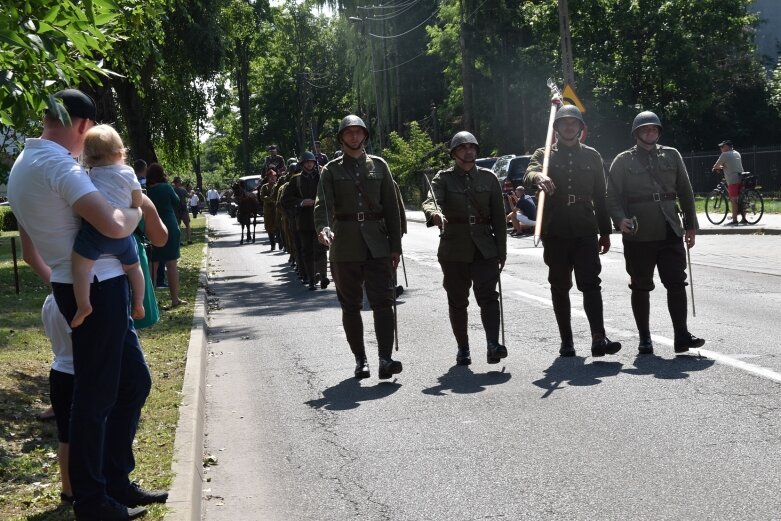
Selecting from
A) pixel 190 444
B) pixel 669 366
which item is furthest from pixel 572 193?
pixel 190 444

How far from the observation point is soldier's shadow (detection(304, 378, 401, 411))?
8.15 m

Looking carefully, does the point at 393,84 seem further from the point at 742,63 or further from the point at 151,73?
the point at 151,73

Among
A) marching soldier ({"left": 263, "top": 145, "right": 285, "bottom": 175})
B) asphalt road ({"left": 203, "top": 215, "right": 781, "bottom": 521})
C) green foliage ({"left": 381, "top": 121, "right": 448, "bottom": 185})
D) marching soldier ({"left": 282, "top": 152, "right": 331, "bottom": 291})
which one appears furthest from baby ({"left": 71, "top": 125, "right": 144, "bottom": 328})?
green foliage ({"left": 381, "top": 121, "right": 448, "bottom": 185})

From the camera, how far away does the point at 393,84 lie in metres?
66.2

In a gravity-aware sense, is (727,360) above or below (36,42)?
below

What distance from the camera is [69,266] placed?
4820 mm

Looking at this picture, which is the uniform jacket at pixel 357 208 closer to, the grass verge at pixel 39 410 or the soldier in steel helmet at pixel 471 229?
the soldier in steel helmet at pixel 471 229

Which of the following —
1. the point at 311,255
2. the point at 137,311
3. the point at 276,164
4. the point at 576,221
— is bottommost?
the point at 311,255

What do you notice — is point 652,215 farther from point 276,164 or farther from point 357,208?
point 276,164

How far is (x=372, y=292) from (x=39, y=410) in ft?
8.46

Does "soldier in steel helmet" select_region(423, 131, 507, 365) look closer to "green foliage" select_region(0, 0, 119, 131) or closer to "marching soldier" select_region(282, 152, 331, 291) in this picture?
"green foliage" select_region(0, 0, 119, 131)

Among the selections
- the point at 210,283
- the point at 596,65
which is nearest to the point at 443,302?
the point at 210,283

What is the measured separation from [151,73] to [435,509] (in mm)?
23882

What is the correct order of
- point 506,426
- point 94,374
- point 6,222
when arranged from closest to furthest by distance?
1. point 94,374
2. point 506,426
3. point 6,222
